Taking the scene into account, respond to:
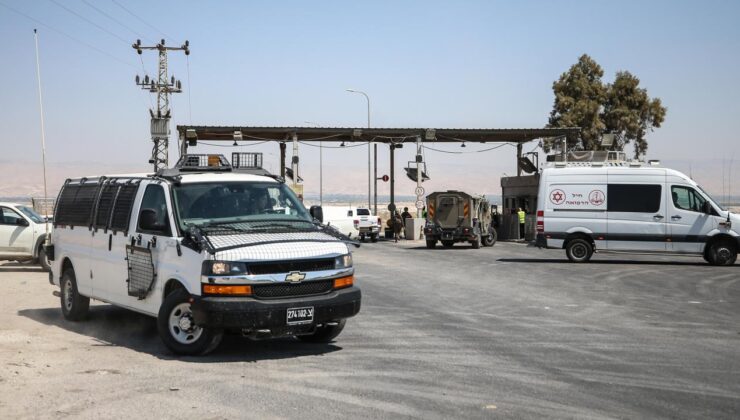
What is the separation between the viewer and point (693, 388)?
7.76 m

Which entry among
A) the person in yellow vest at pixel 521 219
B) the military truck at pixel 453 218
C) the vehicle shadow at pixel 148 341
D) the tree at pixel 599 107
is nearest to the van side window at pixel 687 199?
the military truck at pixel 453 218

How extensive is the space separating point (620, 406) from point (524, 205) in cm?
3726

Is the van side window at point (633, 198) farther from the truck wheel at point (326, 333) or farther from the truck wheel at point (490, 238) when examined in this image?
the truck wheel at point (326, 333)

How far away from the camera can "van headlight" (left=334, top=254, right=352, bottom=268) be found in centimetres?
952

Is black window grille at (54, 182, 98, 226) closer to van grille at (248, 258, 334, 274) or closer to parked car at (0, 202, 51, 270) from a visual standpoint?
van grille at (248, 258, 334, 274)

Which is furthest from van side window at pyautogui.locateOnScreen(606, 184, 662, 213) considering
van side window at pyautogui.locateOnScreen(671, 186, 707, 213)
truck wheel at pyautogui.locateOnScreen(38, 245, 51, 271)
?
truck wheel at pyautogui.locateOnScreen(38, 245, 51, 271)

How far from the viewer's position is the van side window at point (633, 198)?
24469 mm

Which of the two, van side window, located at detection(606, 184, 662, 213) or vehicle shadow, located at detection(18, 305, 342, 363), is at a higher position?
van side window, located at detection(606, 184, 662, 213)

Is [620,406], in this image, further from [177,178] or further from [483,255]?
[483,255]

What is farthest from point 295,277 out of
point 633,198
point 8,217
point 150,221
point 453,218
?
point 453,218

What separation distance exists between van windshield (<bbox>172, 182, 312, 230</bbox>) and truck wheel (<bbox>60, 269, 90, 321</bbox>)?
10.1 ft

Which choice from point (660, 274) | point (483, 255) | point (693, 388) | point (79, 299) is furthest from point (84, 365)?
point (483, 255)

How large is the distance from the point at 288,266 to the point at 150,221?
1.85m

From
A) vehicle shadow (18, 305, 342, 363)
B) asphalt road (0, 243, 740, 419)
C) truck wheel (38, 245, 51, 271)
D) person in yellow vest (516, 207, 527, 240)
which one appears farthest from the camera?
person in yellow vest (516, 207, 527, 240)
